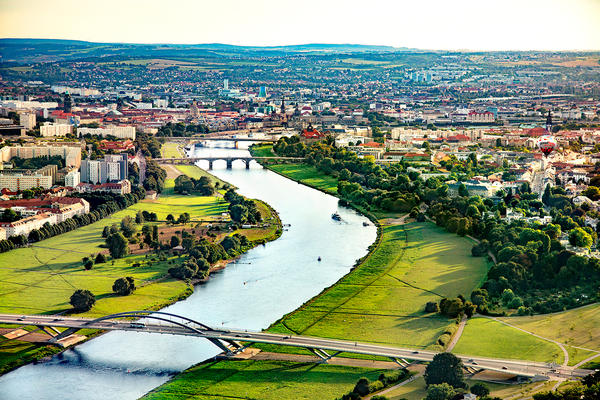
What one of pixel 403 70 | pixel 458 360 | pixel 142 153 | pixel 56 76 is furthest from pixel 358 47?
pixel 458 360

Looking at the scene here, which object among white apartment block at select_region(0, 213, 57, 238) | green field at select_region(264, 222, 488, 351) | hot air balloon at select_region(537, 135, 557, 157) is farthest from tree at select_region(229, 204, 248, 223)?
hot air balloon at select_region(537, 135, 557, 157)

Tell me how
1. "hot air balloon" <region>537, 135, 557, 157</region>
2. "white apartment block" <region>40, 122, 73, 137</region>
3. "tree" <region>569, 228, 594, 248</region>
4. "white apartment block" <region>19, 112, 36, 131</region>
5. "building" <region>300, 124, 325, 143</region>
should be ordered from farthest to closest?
"building" <region>300, 124, 325, 143</region>, "white apartment block" <region>19, 112, 36, 131</region>, "white apartment block" <region>40, 122, 73, 137</region>, "hot air balloon" <region>537, 135, 557, 157</region>, "tree" <region>569, 228, 594, 248</region>

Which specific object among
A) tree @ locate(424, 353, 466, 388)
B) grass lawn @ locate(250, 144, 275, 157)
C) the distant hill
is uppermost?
the distant hill

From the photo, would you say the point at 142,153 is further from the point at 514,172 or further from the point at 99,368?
the point at 99,368

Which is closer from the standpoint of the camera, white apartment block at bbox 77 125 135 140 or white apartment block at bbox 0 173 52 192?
white apartment block at bbox 0 173 52 192

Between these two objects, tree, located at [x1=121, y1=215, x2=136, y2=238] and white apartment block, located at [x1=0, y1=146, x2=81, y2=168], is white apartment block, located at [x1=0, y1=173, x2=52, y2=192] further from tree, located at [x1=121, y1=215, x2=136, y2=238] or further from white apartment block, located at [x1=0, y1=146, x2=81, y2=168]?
tree, located at [x1=121, y1=215, x2=136, y2=238]

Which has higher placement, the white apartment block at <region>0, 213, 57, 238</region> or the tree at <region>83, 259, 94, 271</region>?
the white apartment block at <region>0, 213, 57, 238</region>

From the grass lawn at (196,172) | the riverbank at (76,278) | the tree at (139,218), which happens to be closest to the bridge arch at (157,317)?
the riverbank at (76,278)
